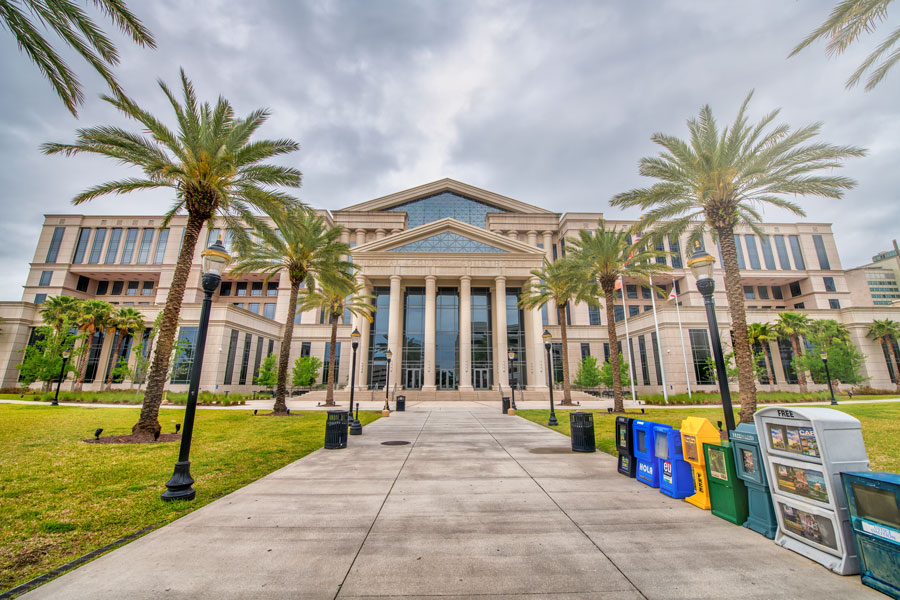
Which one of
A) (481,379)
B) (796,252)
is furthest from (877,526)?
(796,252)

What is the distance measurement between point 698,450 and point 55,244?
264ft

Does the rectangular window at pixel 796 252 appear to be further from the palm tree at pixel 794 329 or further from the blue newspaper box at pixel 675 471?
the blue newspaper box at pixel 675 471

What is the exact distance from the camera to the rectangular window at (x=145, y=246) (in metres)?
55.5

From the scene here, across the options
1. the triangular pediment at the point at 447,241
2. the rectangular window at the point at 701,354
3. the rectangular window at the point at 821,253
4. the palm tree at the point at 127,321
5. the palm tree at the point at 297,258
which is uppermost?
the rectangular window at the point at 821,253

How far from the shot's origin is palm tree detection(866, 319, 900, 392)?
129ft

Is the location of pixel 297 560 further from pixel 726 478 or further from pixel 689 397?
pixel 689 397

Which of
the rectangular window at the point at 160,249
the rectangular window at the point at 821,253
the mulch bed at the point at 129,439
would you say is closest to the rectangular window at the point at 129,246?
the rectangular window at the point at 160,249

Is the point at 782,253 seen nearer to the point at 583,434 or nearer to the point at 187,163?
the point at 583,434

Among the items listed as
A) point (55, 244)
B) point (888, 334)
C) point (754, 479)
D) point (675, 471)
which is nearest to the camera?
point (754, 479)

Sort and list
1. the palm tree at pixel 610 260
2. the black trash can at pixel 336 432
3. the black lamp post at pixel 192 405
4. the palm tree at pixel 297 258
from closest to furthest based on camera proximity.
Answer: the black lamp post at pixel 192 405 → the black trash can at pixel 336 432 → the palm tree at pixel 297 258 → the palm tree at pixel 610 260

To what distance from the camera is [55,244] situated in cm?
5459

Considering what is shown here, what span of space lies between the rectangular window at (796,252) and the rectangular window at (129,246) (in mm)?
100258

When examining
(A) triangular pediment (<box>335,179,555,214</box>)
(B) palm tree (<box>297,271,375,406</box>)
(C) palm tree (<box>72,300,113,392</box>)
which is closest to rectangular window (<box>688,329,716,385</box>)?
(A) triangular pediment (<box>335,179,555,214</box>)

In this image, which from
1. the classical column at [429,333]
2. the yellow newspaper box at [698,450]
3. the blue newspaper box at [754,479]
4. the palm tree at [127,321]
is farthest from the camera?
the classical column at [429,333]
